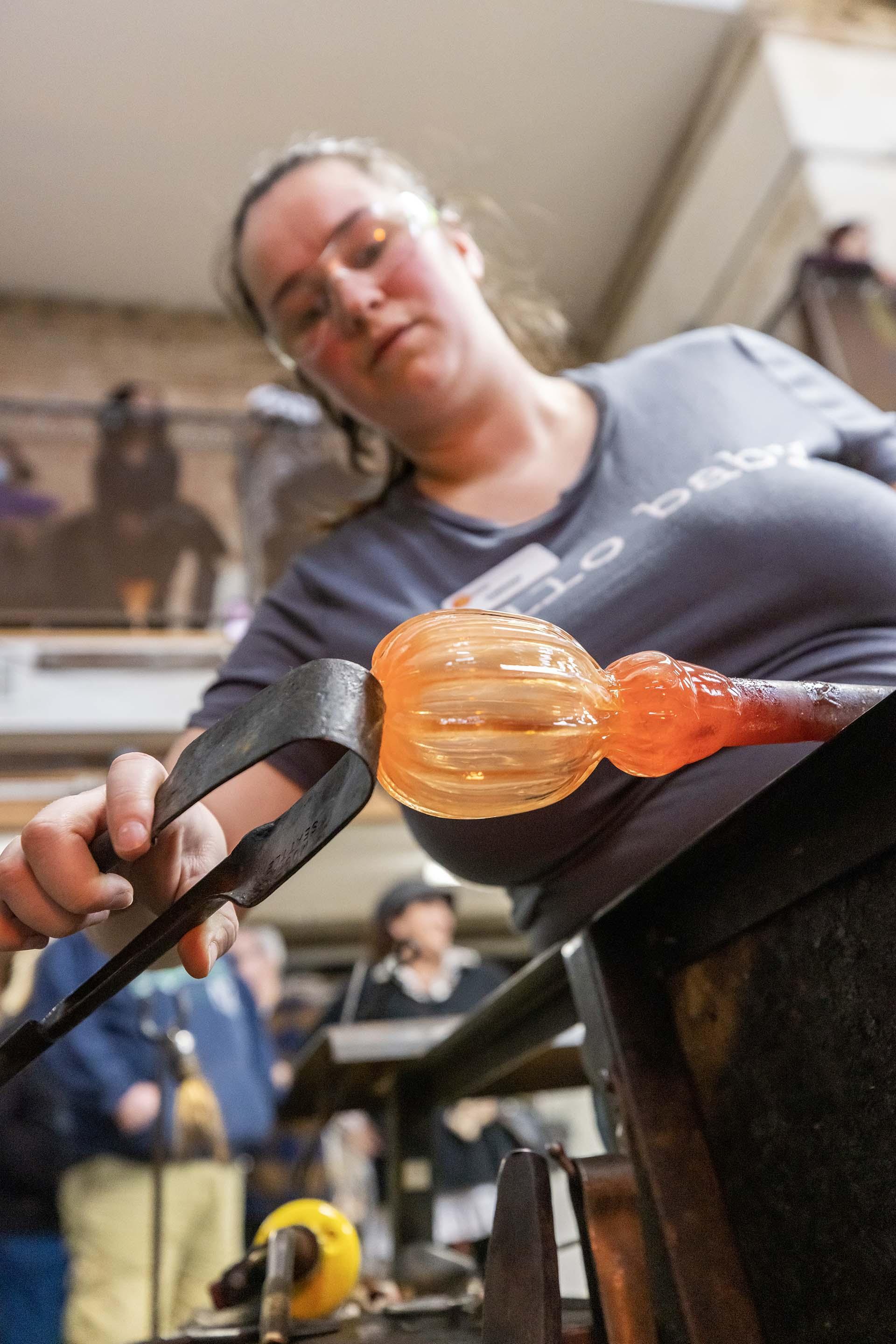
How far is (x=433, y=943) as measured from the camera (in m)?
2.89

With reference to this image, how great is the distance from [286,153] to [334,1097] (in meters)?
1.26

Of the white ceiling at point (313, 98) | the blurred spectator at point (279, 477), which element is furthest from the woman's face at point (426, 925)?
the white ceiling at point (313, 98)

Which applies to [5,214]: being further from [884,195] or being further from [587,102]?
[884,195]

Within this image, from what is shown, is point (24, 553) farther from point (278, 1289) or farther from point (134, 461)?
point (278, 1289)

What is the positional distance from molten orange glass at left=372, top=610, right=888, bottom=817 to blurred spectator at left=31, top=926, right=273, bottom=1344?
1496 millimetres

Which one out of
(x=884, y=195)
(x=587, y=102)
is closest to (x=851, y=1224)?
(x=884, y=195)

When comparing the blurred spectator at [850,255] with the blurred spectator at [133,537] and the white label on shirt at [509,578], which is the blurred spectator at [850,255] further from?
the white label on shirt at [509,578]

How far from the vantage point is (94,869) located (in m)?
0.43

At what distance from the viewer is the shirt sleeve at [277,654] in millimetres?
751

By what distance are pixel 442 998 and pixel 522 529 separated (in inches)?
83.2

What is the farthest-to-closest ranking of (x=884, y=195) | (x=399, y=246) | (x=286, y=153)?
(x=884, y=195) < (x=286, y=153) < (x=399, y=246)

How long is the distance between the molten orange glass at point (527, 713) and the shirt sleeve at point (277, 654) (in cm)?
30

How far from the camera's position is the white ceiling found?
474 centimetres

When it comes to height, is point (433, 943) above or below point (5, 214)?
below
